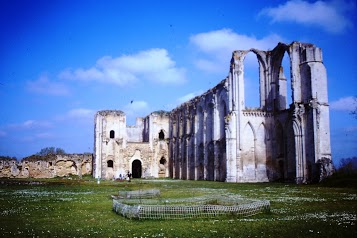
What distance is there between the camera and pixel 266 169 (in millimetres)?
40969

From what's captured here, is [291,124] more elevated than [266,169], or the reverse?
[291,124]

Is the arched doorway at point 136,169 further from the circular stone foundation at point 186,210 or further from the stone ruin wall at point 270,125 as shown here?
the circular stone foundation at point 186,210

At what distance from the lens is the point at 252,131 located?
41406 millimetres

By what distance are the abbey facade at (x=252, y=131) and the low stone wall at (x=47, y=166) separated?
5.33 meters

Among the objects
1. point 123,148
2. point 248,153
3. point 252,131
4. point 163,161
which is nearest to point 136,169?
point 163,161

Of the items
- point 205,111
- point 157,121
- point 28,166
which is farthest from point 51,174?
point 205,111

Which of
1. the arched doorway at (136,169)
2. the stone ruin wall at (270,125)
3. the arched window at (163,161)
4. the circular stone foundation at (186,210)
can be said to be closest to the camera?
the circular stone foundation at (186,210)

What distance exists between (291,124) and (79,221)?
30.3m

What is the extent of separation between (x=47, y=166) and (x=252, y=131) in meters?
36.2

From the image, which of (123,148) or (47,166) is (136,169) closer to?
(123,148)

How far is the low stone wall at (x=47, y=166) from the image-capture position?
59469 millimetres

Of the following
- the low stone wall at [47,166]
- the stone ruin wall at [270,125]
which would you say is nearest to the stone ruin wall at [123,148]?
the low stone wall at [47,166]

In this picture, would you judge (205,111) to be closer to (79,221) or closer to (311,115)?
(311,115)

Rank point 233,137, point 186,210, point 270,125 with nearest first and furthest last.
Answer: point 186,210
point 233,137
point 270,125
